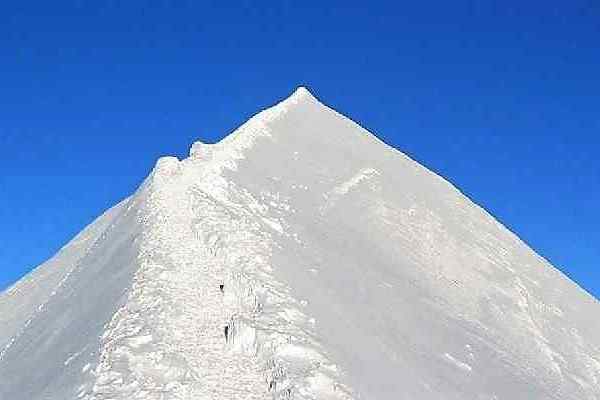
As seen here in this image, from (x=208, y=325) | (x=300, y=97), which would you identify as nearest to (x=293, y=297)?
(x=208, y=325)

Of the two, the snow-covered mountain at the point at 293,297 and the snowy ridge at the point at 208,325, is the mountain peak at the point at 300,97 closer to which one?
the snow-covered mountain at the point at 293,297

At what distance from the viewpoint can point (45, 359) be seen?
24.8 metres

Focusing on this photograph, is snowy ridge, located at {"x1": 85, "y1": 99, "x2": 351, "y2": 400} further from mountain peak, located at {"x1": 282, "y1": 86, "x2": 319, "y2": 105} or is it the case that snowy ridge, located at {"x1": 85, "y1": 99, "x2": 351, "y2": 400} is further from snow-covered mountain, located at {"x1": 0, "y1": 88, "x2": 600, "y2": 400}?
mountain peak, located at {"x1": 282, "y1": 86, "x2": 319, "y2": 105}

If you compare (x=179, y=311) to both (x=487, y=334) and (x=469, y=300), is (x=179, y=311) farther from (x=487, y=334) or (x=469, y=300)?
(x=469, y=300)

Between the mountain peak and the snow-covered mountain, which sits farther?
the mountain peak

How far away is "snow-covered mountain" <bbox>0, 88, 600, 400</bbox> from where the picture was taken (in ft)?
67.2

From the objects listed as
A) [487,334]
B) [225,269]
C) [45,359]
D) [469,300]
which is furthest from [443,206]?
[45,359]

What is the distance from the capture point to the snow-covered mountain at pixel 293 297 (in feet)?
67.2

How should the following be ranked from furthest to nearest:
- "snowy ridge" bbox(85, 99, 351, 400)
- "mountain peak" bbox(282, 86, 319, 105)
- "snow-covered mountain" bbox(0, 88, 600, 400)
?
"mountain peak" bbox(282, 86, 319, 105) → "snow-covered mountain" bbox(0, 88, 600, 400) → "snowy ridge" bbox(85, 99, 351, 400)

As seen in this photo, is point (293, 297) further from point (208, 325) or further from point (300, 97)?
point (300, 97)

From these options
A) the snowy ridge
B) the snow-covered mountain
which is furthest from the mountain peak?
the snowy ridge

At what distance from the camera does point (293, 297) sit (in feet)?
83.3

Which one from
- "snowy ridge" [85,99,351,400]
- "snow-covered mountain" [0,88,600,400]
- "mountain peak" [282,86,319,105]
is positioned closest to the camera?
"snowy ridge" [85,99,351,400]

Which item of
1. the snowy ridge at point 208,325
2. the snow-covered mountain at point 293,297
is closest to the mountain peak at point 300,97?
the snow-covered mountain at point 293,297
